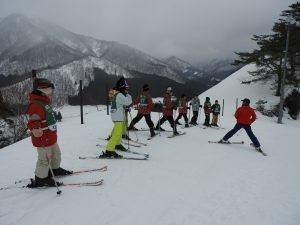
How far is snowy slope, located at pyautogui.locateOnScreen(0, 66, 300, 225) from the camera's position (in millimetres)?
4449

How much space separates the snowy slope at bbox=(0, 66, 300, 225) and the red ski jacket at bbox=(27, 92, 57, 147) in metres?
0.96

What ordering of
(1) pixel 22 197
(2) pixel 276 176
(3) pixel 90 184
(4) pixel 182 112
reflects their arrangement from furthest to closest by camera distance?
(4) pixel 182 112 < (2) pixel 276 176 < (3) pixel 90 184 < (1) pixel 22 197

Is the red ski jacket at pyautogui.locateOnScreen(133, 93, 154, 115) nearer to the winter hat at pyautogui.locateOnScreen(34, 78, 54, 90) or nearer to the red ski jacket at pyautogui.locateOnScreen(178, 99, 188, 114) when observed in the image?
the red ski jacket at pyautogui.locateOnScreen(178, 99, 188, 114)

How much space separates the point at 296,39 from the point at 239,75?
12.1 metres

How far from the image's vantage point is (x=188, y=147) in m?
9.45

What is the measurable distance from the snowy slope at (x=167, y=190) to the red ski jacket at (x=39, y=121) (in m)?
0.96

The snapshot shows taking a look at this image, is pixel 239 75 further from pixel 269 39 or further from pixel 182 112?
pixel 182 112

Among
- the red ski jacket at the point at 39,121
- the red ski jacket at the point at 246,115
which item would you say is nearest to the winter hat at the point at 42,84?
the red ski jacket at the point at 39,121

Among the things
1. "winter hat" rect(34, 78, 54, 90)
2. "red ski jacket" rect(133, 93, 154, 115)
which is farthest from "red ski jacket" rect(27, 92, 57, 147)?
"red ski jacket" rect(133, 93, 154, 115)

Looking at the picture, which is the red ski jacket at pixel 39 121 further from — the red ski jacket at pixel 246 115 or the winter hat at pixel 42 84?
the red ski jacket at pixel 246 115

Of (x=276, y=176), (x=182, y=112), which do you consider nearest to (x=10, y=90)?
(x=182, y=112)

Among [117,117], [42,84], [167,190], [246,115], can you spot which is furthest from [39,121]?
[246,115]

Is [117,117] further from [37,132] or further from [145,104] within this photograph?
[145,104]

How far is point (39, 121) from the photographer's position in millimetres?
4988
